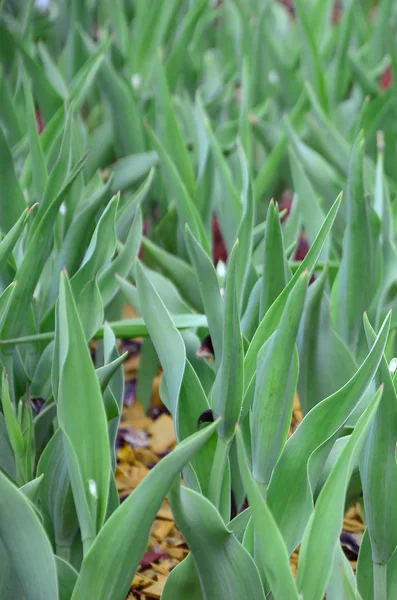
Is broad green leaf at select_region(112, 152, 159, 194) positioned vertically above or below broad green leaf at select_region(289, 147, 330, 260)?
above

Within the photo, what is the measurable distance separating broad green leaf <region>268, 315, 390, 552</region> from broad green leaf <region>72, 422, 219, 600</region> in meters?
0.11

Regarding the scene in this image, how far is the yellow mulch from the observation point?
3.43 feet

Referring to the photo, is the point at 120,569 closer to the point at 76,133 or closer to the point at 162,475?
the point at 162,475

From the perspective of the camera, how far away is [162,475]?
643 mm

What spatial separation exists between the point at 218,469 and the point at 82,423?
0.17 m

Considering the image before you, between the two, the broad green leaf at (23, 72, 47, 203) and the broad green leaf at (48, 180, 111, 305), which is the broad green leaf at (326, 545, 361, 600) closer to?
the broad green leaf at (48, 180, 111, 305)

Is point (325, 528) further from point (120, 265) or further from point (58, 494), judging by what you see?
point (120, 265)

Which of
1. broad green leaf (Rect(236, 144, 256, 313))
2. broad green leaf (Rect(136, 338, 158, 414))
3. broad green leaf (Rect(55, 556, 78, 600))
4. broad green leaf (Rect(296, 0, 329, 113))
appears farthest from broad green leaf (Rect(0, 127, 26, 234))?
broad green leaf (Rect(296, 0, 329, 113))

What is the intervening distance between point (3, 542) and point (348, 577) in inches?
11.3

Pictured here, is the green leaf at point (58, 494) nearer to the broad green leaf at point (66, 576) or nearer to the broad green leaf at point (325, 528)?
the broad green leaf at point (66, 576)

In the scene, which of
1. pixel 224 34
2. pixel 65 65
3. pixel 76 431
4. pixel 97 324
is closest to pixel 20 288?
pixel 97 324

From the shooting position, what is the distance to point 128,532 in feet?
2.18

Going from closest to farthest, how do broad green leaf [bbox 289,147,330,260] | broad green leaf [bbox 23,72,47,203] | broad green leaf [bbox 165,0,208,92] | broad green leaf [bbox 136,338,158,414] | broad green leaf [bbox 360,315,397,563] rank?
broad green leaf [bbox 360,315,397,563] < broad green leaf [bbox 23,72,47,203] < broad green leaf [bbox 289,147,330,260] < broad green leaf [bbox 136,338,158,414] < broad green leaf [bbox 165,0,208,92]

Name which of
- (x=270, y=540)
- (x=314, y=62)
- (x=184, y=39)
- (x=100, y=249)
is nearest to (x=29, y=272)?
(x=100, y=249)
